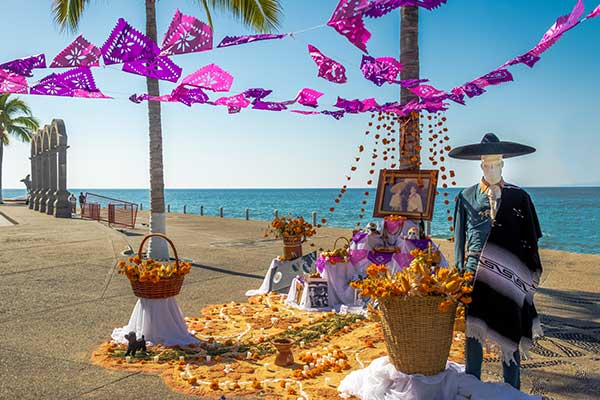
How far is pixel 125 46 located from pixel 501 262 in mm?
4931

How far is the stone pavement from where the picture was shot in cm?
474

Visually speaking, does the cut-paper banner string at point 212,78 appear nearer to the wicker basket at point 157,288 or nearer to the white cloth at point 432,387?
the wicker basket at point 157,288

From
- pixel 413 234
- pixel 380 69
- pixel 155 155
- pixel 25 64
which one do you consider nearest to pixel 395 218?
pixel 413 234

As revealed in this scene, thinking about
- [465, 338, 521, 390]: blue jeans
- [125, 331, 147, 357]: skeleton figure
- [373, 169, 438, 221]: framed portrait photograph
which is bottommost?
[125, 331, 147, 357]: skeleton figure

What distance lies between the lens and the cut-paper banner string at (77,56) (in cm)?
595

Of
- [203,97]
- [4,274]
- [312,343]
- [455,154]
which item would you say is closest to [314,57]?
[203,97]

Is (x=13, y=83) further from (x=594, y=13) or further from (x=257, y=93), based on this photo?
(x=594, y=13)

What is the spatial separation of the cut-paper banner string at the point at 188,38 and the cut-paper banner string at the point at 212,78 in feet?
4.28

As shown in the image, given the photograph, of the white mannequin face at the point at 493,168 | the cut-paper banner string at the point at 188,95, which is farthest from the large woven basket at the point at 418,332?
the cut-paper banner string at the point at 188,95

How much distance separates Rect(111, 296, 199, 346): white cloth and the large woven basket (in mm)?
3085

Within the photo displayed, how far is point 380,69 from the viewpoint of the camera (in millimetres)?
7957

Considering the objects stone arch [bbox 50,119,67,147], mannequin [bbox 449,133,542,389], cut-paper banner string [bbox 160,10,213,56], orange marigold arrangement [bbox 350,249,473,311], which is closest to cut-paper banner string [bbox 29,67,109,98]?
cut-paper banner string [bbox 160,10,213,56]

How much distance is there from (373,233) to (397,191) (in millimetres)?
913

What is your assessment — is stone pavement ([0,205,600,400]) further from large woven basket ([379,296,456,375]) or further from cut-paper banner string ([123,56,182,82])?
cut-paper banner string ([123,56,182,82])
